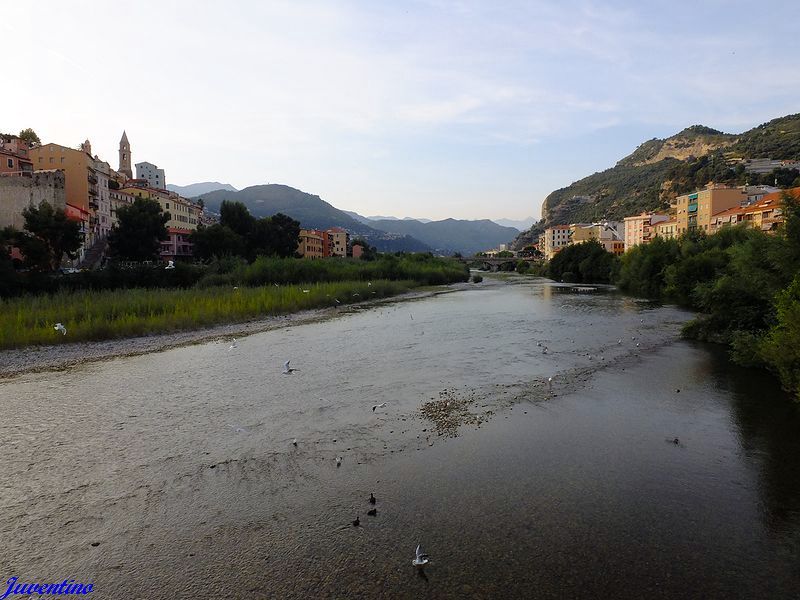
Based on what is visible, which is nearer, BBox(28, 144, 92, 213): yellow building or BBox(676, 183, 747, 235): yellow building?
BBox(28, 144, 92, 213): yellow building

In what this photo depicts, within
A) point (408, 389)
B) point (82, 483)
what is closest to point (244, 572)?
point (82, 483)

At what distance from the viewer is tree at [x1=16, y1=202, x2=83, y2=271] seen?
3578 cm

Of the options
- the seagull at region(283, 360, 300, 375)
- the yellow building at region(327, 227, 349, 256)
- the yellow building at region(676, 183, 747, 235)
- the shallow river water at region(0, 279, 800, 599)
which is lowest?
the shallow river water at region(0, 279, 800, 599)

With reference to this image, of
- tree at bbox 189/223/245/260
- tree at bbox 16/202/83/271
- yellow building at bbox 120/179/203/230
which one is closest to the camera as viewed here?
tree at bbox 16/202/83/271

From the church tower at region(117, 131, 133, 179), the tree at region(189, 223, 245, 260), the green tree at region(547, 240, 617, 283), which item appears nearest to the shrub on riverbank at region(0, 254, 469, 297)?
the tree at region(189, 223, 245, 260)

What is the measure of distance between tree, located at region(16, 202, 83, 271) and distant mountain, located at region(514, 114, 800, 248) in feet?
359

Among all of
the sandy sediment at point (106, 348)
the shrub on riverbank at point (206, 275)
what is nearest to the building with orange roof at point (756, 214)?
the shrub on riverbank at point (206, 275)

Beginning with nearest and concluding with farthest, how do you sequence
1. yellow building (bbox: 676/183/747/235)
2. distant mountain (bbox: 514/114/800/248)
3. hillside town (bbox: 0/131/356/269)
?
hillside town (bbox: 0/131/356/269)
yellow building (bbox: 676/183/747/235)
distant mountain (bbox: 514/114/800/248)

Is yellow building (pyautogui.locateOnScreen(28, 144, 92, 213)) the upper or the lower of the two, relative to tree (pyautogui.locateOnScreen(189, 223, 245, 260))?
upper

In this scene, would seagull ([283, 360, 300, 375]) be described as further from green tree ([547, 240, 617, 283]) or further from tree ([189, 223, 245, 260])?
green tree ([547, 240, 617, 283])

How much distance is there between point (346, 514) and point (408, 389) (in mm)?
6792

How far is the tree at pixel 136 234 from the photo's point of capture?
2272 inches

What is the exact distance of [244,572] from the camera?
5.71 meters

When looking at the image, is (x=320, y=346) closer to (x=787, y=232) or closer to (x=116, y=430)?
(x=116, y=430)
